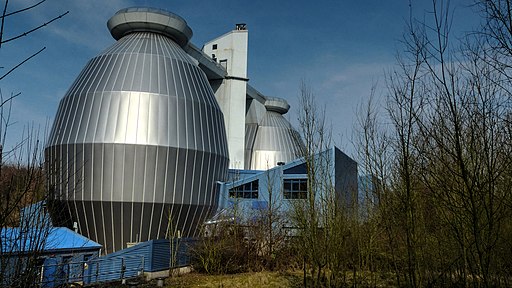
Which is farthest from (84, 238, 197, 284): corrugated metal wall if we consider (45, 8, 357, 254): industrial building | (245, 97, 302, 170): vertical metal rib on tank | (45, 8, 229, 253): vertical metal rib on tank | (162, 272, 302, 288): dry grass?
(245, 97, 302, 170): vertical metal rib on tank

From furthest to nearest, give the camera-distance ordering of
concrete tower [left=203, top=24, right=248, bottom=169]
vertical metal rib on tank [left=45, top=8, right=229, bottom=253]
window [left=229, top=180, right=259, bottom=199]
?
concrete tower [left=203, top=24, right=248, bottom=169] < window [left=229, top=180, right=259, bottom=199] < vertical metal rib on tank [left=45, top=8, right=229, bottom=253]

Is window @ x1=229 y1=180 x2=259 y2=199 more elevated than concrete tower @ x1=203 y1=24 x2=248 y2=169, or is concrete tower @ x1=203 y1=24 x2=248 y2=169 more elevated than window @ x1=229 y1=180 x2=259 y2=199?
concrete tower @ x1=203 y1=24 x2=248 y2=169

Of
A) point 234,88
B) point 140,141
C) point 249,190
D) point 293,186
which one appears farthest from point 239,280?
point 234,88

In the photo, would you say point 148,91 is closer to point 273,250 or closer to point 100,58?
point 100,58

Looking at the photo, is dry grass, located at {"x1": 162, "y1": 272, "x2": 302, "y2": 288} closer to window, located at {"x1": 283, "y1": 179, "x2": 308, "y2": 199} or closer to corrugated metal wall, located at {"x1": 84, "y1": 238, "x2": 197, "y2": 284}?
corrugated metal wall, located at {"x1": 84, "y1": 238, "x2": 197, "y2": 284}

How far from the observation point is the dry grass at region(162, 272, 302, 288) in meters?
15.9

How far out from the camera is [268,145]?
157 feet

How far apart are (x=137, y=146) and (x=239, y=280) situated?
10.9 m

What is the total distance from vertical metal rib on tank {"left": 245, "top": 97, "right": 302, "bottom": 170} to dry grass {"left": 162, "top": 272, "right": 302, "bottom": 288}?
27381mm

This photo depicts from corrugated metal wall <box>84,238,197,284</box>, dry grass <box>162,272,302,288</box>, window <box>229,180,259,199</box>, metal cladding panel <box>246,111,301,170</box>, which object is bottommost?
dry grass <box>162,272,302,288</box>

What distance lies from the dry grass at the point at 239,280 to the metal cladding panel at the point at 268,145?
27955 mm

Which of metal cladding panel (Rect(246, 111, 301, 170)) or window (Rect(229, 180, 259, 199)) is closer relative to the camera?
window (Rect(229, 180, 259, 199))

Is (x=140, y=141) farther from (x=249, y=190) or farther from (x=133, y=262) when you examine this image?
(x=249, y=190)

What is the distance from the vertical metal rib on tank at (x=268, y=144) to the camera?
154 ft
